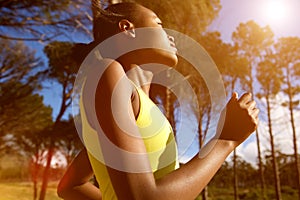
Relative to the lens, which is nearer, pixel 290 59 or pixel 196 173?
pixel 196 173

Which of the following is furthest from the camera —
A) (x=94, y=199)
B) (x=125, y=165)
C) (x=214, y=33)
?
(x=214, y=33)

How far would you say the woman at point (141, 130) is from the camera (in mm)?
699

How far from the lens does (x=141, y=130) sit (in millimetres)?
846

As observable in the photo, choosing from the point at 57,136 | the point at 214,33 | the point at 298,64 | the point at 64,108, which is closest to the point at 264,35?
the point at 298,64

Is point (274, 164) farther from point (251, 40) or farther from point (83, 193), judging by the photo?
point (83, 193)

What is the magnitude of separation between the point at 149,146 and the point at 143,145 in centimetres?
9

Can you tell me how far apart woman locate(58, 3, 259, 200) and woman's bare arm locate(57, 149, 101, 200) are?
0.80ft

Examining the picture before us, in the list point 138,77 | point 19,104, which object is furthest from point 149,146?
point 19,104

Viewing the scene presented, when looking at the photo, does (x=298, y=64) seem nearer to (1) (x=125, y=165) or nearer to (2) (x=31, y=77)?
(2) (x=31, y=77)

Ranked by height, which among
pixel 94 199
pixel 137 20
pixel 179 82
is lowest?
pixel 94 199

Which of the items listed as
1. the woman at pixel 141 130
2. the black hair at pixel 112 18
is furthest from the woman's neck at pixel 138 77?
the black hair at pixel 112 18

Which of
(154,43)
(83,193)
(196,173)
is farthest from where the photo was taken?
(83,193)

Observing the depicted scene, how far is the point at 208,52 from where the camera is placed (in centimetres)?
A: 1611

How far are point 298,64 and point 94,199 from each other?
17.7 meters
